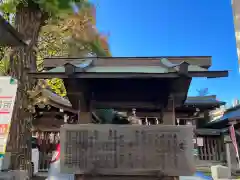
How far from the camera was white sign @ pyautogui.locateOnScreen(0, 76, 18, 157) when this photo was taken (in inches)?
103

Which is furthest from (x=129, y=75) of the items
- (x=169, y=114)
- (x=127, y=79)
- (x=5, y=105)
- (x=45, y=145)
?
(x=45, y=145)

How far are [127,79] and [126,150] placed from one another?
1323 mm

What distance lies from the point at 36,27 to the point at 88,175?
459 centimetres

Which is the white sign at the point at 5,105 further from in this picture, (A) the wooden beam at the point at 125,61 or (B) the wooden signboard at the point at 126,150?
(A) the wooden beam at the point at 125,61

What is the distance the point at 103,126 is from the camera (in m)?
4.53

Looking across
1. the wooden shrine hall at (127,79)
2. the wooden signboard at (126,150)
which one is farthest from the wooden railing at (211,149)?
the wooden signboard at (126,150)

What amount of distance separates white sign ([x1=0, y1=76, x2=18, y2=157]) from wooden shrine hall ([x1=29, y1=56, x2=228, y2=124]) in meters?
1.50

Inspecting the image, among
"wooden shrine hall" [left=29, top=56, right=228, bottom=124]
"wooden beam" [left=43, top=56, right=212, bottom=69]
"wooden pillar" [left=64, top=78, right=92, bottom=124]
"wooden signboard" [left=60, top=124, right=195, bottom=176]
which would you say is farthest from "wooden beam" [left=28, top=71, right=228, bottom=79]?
"wooden signboard" [left=60, top=124, right=195, bottom=176]

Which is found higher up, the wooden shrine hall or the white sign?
the wooden shrine hall

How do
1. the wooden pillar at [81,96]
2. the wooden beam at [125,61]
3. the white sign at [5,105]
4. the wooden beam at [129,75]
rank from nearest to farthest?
the white sign at [5,105] < the wooden beam at [129,75] < the wooden pillar at [81,96] < the wooden beam at [125,61]

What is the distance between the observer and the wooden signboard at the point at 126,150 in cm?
445

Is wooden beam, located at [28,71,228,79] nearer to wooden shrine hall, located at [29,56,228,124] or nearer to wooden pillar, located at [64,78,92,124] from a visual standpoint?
wooden shrine hall, located at [29,56,228,124]

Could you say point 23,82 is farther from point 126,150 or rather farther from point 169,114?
point 169,114

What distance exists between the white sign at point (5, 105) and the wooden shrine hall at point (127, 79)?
1505 mm
